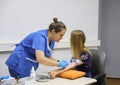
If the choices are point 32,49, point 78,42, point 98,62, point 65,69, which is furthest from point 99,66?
point 32,49

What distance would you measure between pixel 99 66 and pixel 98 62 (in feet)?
0.16

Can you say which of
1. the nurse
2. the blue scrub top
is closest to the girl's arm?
the nurse

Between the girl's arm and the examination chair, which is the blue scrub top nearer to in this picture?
the girl's arm

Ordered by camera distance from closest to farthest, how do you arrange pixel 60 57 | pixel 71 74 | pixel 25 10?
pixel 71 74 < pixel 25 10 < pixel 60 57

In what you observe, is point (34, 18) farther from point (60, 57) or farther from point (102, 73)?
point (102, 73)

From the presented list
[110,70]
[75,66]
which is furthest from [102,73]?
[110,70]

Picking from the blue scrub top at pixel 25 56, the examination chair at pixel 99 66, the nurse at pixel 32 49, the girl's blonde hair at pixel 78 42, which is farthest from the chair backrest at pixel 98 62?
the blue scrub top at pixel 25 56

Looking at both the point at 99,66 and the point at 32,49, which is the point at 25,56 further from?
the point at 99,66

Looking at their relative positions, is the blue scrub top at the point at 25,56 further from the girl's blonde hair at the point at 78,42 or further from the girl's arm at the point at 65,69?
the girl's blonde hair at the point at 78,42

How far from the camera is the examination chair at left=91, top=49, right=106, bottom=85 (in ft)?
8.20

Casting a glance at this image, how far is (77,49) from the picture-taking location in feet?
7.95

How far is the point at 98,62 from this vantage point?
256 cm

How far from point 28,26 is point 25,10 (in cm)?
22

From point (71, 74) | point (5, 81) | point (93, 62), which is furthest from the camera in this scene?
point (93, 62)
